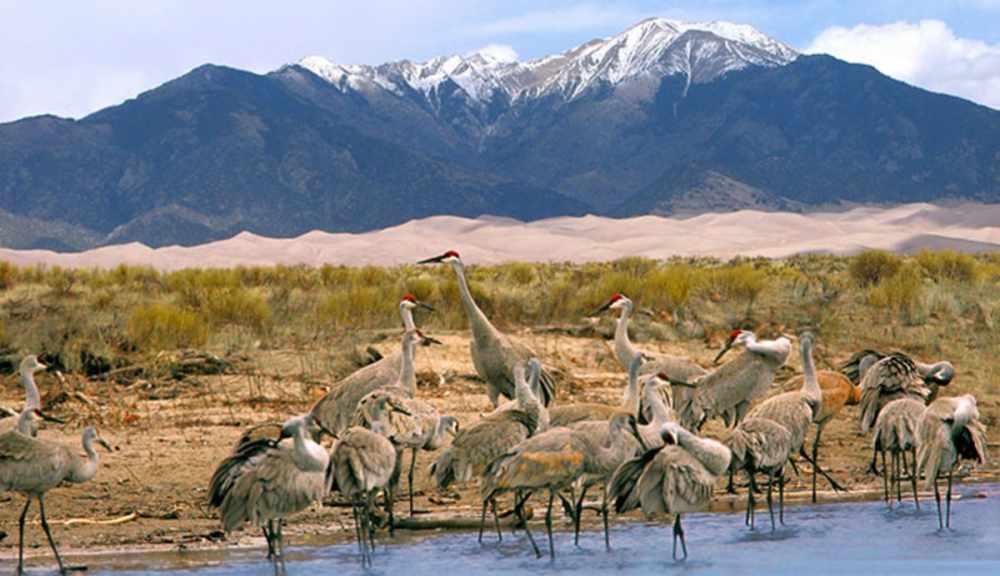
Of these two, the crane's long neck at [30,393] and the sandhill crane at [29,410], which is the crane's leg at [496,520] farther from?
the crane's long neck at [30,393]

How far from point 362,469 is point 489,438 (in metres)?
1.31

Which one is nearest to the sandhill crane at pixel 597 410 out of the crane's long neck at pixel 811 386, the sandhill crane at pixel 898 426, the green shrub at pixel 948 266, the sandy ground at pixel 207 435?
the sandy ground at pixel 207 435

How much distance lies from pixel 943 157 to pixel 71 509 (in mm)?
122947

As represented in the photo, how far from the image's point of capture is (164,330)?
73.5ft

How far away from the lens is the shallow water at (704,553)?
11.5m

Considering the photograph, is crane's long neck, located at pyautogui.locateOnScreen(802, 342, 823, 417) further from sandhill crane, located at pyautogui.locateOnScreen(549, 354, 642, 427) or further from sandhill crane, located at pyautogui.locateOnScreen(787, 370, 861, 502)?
sandhill crane, located at pyautogui.locateOnScreen(549, 354, 642, 427)

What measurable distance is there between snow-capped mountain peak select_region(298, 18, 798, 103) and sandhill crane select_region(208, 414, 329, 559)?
147 metres

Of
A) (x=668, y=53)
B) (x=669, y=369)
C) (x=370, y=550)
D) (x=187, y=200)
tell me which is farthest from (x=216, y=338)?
(x=668, y=53)

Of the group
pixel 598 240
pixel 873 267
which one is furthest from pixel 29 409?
pixel 598 240

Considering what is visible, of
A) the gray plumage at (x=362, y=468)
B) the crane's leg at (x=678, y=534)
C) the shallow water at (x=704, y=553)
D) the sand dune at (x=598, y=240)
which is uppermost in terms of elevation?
the sand dune at (x=598, y=240)

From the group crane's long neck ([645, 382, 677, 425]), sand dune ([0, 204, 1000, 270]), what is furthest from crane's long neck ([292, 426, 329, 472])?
sand dune ([0, 204, 1000, 270])

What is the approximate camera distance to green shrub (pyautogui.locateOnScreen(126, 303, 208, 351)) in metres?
22.0

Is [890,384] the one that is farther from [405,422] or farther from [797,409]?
[405,422]

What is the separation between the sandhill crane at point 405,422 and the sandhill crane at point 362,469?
650mm
